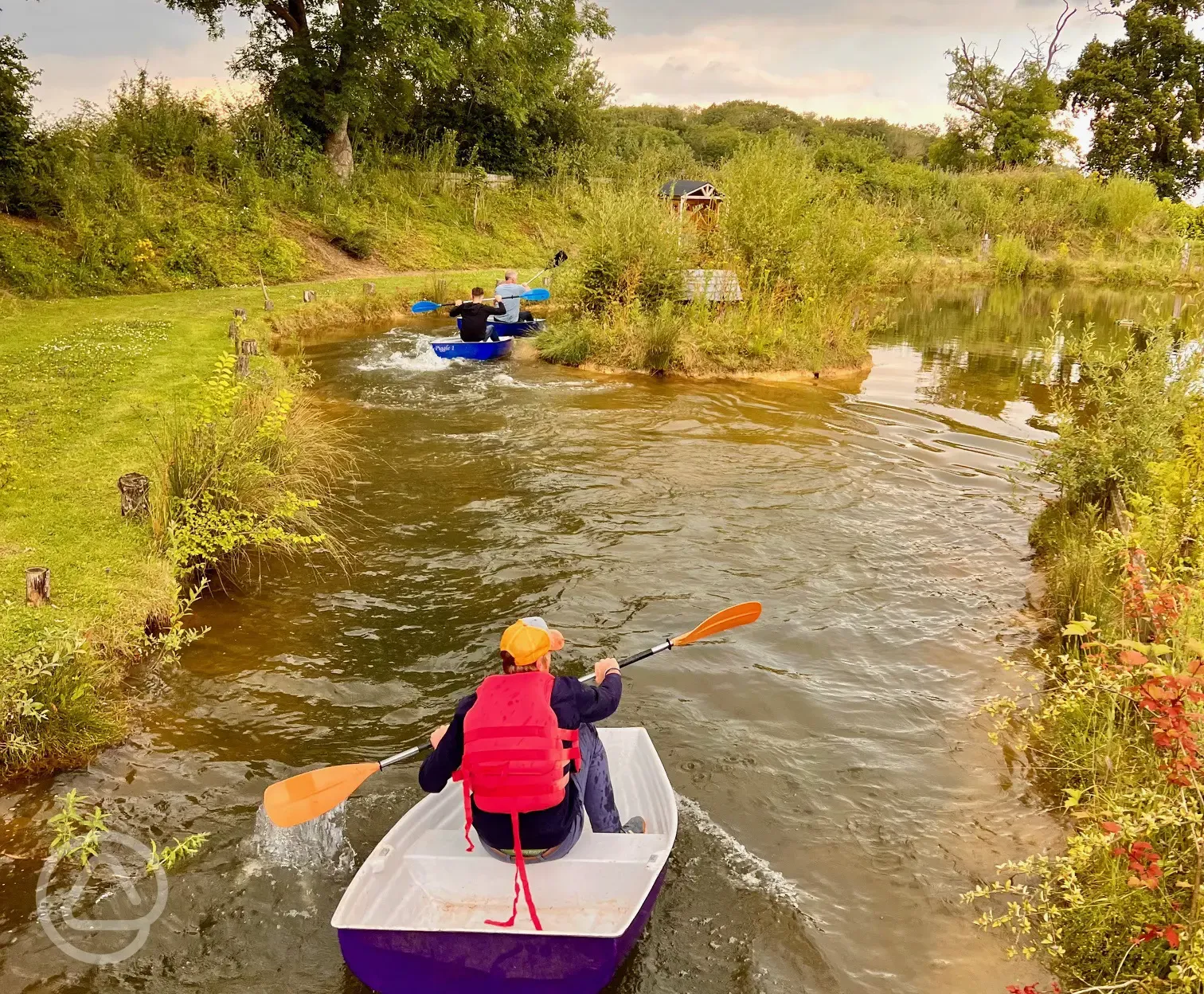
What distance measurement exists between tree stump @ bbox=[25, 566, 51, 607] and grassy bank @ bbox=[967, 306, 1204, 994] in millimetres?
5534

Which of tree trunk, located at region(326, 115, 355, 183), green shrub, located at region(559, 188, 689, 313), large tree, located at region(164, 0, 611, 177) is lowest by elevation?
green shrub, located at region(559, 188, 689, 313)

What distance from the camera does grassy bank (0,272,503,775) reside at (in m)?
4.68

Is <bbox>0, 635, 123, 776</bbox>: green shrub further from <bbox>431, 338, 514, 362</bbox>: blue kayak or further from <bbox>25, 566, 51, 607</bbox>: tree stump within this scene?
<bbox>431, 338, 514, 362</bbox>: blue kayak

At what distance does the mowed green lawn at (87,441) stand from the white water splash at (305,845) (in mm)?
1846

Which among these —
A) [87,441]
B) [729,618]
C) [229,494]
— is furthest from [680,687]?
[87,441]

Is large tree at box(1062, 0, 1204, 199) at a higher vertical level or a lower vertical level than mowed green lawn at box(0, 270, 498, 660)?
higher

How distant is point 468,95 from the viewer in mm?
31188

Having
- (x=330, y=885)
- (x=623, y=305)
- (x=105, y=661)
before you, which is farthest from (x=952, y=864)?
(x=623, y=305)

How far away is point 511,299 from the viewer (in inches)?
661

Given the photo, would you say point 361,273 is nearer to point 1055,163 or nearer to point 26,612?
point 26,612

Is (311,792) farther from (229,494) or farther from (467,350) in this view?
(467,350)

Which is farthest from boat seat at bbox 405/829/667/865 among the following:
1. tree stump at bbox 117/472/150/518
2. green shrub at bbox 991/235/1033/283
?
green shrub at bbox 991/235/1033/283

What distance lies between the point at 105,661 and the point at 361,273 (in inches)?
767

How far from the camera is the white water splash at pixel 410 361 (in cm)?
1480
